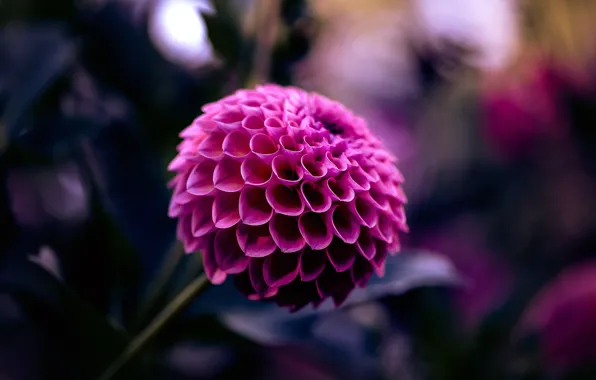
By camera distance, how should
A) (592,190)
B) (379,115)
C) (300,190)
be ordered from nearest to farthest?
(300,190) < (592,190) < (379,115)

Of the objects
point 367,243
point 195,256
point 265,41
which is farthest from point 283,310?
Result: point 265,41

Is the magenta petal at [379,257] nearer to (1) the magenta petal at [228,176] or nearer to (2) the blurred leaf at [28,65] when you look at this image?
(1) the magenta petal at [228,176]

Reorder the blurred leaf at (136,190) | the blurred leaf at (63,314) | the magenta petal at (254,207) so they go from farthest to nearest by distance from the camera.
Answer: the blurred leaf at (136,190), the blurred leaf at (63,314), the magenta petal at (254,207)

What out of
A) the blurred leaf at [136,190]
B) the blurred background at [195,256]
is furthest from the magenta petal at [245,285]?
the blurred leaf at [136,190]

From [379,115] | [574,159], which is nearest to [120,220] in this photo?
[574,159]

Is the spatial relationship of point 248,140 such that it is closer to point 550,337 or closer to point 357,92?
point 550,337

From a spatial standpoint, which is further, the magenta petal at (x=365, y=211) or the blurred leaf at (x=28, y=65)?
the blurred leaf at (x=28, y=65)
